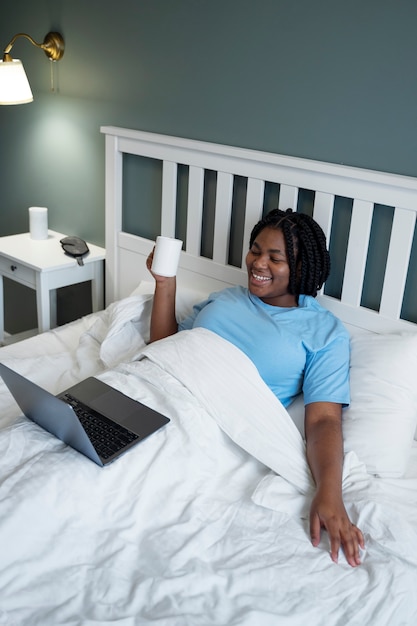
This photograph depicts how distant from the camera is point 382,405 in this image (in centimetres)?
152

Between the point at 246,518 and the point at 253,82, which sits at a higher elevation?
the point at 253,82

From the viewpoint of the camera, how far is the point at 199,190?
2.01 m

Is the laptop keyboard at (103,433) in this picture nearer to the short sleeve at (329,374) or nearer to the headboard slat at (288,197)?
the short sleeve at (329,374)

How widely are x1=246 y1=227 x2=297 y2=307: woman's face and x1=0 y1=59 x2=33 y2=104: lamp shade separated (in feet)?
3.21

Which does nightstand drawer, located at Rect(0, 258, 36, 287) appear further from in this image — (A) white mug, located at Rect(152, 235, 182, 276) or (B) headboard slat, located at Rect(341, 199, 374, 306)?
(B) headboard slat, located at Rect(341, 199, 374, 306)

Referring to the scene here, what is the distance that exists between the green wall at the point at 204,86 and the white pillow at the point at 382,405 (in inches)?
18.1

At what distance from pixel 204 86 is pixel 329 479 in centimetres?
125

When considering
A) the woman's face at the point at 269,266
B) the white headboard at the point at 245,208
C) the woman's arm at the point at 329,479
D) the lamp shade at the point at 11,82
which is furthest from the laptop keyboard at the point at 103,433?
the lamp shade at the point at 11,82

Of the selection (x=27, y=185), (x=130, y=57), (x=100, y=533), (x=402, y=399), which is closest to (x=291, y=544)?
(x=100, y=533)

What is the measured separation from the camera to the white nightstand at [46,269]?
2.21 m

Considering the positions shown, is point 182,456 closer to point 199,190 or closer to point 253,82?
point 199,190

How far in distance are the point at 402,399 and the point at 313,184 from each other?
0.61 meters

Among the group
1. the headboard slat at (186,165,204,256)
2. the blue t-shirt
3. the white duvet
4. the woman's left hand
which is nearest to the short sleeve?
the blue t-shirt

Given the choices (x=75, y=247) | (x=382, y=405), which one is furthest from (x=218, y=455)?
(x=75, y=247)
